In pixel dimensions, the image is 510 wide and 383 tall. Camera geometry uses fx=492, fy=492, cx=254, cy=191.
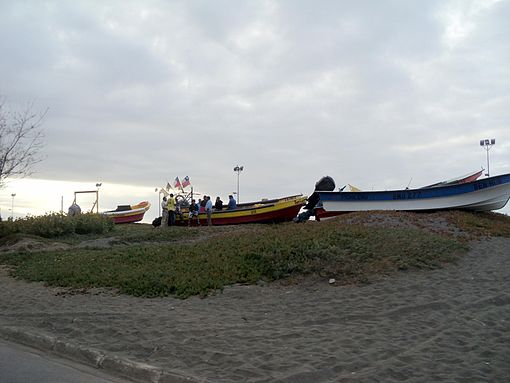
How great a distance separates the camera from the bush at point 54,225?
73.3ft

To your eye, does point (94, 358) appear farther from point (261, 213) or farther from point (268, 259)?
point (261, 213)

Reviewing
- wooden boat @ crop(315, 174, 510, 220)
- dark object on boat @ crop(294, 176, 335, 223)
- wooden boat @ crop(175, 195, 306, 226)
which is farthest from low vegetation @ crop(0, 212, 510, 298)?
wooden boat @ crop(175, 195, 306, 226)

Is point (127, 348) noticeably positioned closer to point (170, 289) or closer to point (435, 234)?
point (170, 289)

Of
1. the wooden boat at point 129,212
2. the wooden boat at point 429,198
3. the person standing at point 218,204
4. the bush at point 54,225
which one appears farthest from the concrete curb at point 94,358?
the wooden boat at point 129,212

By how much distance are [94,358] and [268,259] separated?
5.86 meters

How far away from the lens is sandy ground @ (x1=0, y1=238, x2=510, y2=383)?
5703 mm

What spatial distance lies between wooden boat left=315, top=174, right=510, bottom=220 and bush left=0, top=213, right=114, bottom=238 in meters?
11.2

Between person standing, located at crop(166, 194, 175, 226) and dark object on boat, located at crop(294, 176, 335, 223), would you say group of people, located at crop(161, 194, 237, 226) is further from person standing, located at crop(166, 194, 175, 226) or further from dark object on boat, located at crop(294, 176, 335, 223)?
dark object on boat, located at crop(294, 176, 335, 223)

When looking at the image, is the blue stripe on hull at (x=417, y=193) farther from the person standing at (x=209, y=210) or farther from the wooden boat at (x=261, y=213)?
the person standing at (x=209, y=210)

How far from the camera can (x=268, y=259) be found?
Result: 11.9 meters

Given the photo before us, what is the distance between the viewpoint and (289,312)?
28.1 feet

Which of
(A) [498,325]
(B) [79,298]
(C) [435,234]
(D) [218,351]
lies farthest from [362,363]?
(C) [435,234]

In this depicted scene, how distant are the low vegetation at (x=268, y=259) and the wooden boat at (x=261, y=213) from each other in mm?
12161

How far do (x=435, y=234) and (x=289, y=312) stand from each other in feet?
23.0
